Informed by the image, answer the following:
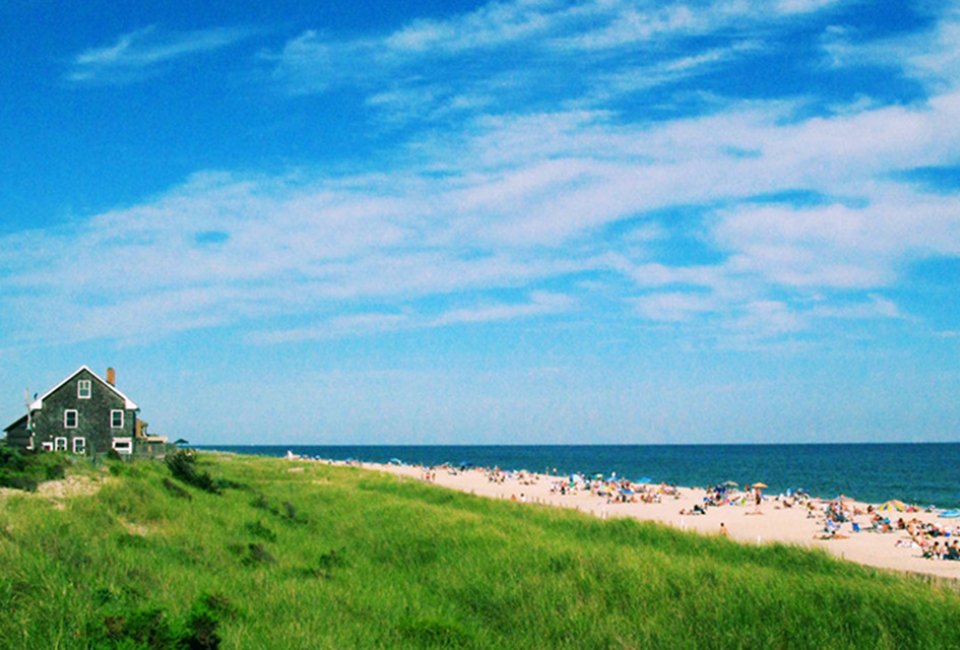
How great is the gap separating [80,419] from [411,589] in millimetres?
41673

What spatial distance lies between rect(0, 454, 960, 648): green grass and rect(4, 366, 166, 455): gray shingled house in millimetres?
30682

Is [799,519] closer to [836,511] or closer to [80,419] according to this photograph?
[836,511]

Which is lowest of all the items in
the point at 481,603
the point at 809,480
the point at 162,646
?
the point at 809,480

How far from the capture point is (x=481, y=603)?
1488 centimetres

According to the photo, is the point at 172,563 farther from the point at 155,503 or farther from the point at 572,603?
the point at 572,603

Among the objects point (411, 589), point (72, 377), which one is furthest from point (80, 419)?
point (411, 589)

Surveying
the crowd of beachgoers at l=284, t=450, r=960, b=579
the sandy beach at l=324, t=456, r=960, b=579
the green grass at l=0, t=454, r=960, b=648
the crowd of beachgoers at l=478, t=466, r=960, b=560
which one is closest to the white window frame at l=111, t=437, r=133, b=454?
the sandy beach at l=324, t=456, r=960, b=579

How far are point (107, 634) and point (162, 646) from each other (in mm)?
649

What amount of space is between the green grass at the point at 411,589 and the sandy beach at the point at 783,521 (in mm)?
7680

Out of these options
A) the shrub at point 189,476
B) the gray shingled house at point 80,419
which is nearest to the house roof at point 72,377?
the gray shingled house at point 80,419

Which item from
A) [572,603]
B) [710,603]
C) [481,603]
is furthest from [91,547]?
[710,603]

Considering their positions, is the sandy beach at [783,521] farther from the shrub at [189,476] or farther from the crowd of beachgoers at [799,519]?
the shrub at [189,476]

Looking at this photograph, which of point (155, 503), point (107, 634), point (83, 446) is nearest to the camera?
point (107, 634)

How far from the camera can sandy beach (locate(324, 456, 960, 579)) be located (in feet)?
94.3
